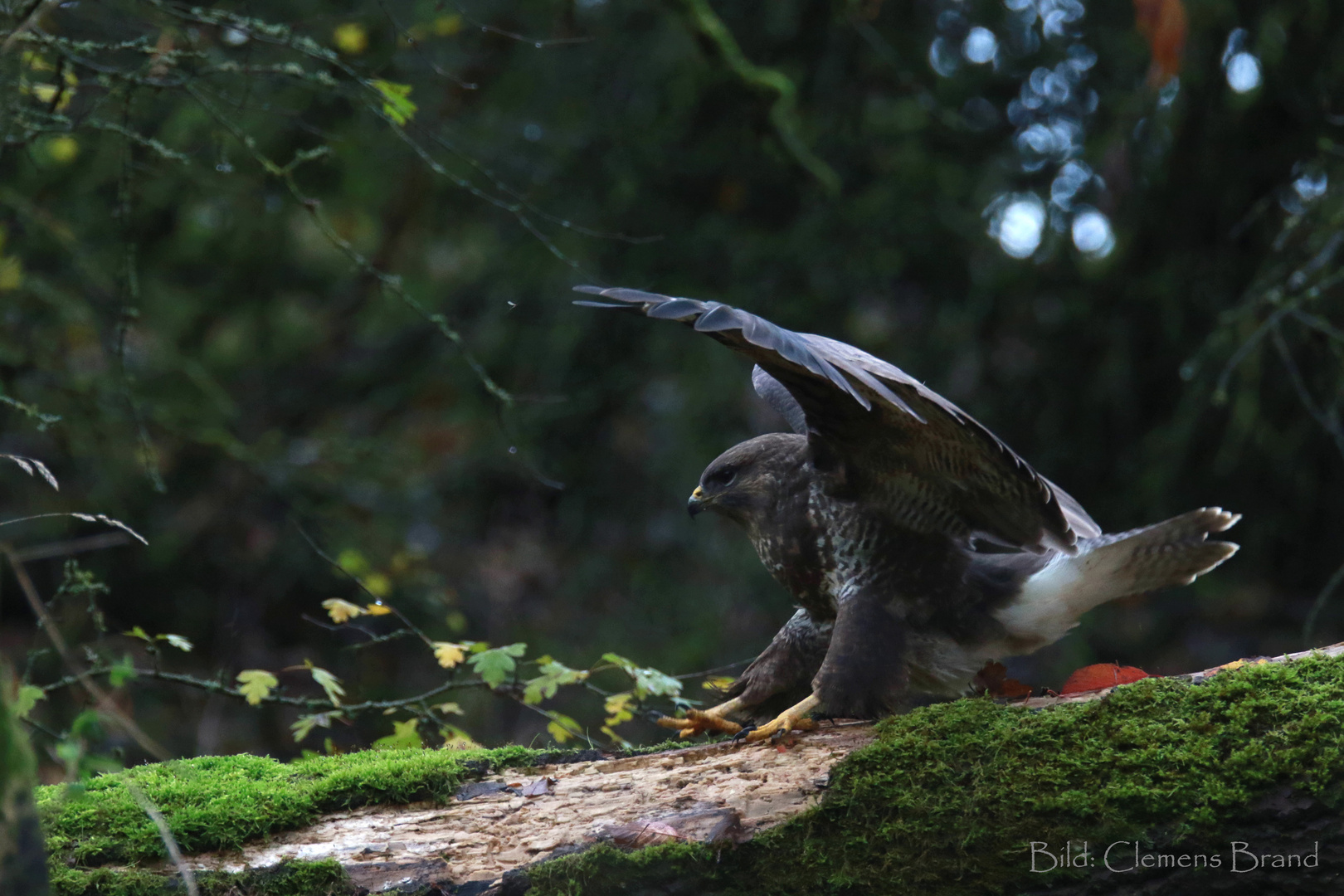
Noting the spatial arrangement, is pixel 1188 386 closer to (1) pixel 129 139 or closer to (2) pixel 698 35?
(2) pixel 698 35

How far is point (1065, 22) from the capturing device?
5.88 metres

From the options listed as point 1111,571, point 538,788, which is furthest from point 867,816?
point 1111,571

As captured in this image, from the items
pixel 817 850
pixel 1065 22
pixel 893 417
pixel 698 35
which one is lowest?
pixel 817 850

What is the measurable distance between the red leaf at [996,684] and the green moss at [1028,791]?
469 millimetres

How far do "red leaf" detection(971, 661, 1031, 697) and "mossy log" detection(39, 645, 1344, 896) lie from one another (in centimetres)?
34

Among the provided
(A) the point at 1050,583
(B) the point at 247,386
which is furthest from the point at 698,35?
(B) the point at 247,386

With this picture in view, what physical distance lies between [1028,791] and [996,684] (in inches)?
36.8

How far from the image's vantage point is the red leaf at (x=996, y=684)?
281 cm

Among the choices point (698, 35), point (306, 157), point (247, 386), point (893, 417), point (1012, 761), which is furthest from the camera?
point (247, 386)

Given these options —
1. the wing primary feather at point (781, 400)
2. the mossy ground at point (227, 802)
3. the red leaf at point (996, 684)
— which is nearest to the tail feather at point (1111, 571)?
the red leaf at point (996, 684)

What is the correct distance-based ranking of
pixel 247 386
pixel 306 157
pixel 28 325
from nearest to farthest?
1. pixel 306 157
2. pixel 28 325
3. pixel 247 386

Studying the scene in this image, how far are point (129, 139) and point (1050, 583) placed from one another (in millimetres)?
2825

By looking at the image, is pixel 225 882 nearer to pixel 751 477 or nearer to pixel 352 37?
pixel 751 477

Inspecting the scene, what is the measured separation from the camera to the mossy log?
2.02 metres
